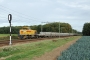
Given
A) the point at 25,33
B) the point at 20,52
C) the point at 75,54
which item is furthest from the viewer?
the point at 25,33

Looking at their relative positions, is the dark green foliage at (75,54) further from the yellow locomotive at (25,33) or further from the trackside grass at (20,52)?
the yellow locomotive at (25,33)

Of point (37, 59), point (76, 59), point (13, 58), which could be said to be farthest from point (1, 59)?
point (76, 59)

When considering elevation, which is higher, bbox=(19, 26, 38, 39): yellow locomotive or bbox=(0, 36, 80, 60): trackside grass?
bbox=(19, 26, 38, 39): yellow locomotive

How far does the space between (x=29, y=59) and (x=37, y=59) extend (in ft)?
1.54

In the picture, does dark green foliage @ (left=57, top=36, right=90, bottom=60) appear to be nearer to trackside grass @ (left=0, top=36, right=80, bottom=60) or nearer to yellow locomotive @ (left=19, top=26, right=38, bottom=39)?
trackside grass @ (left=0, top=36, right=80, bottom=60)

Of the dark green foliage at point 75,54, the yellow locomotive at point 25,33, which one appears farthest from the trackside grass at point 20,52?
the yellow locomotive at point 25,33

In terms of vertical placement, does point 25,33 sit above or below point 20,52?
above

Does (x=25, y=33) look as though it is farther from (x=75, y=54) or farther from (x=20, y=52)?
(x=75, y=54)

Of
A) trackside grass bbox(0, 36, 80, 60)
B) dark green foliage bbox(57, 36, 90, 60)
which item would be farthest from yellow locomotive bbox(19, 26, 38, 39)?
dark green foliage bbox(57, 36, 90, 60)

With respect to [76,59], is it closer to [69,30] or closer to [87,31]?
[87,31]

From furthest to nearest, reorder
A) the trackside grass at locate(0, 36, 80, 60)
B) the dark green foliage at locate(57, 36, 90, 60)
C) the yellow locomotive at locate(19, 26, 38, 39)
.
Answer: the yellow locomotive at locate(19, 26, 38, 39) → the trackside grass at locate(0, 36, 80, 60) → the dark green foliage at locate(57, 36, 90, 60)

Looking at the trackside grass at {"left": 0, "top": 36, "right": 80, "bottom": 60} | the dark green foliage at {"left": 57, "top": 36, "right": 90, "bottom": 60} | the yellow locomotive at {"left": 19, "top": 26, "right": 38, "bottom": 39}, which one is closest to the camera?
the dark green foliage at {"left": 57, "top": 36, "right": 90, "bottom": 60}

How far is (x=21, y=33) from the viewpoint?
5753 centimetres

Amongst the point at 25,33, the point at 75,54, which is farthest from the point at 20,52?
the point at 25,33
